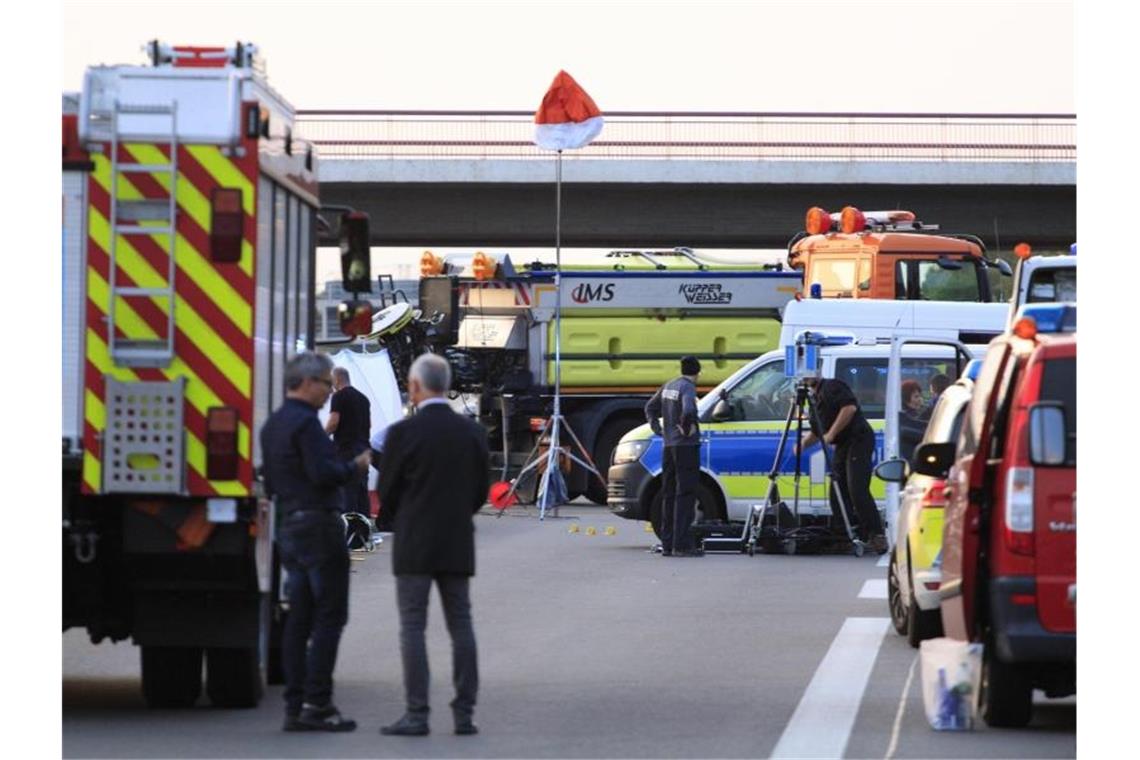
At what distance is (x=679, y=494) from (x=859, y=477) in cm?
165

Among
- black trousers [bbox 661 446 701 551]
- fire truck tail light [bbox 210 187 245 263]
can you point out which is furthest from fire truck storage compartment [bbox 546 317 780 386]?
fire truck tail light [bbox 210 187 245 263]

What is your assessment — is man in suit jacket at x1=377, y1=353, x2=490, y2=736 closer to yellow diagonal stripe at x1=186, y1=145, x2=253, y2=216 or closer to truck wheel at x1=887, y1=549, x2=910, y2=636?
yellow diagonal stripe at x1=186, y1=145, x2=253, y2=216

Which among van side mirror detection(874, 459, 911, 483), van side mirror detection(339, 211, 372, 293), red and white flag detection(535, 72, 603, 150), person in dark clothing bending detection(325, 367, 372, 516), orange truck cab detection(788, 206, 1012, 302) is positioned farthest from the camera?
orange truck cab detection(788, 206, 1012, 302)

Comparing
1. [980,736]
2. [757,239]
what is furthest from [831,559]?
[757,239]

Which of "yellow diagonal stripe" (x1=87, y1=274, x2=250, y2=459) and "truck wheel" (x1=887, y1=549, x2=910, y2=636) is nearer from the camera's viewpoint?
"yellow diagonal stripe" (x1=87, y1=274, x2=250, y2=459)

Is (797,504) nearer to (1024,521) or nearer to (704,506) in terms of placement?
(704,506)

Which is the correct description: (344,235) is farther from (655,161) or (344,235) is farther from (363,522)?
(655,161)

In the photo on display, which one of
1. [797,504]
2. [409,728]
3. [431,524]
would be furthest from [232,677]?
[797,504]

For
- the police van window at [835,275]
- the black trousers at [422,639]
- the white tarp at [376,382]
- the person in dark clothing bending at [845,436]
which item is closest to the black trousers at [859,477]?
the person in dark clothing bending at [845,436]

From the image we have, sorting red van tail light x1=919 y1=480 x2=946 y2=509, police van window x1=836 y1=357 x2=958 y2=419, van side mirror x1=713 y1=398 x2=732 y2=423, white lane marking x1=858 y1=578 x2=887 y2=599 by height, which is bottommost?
white lane marking x1=858 y1=578 x2=887 y2=599

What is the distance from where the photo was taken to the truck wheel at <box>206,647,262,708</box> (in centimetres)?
1181

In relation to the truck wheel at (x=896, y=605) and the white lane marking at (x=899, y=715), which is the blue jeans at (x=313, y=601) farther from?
the truck wheel at (x=896, y=605)

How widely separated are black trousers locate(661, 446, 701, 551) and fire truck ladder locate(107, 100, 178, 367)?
12.3 m

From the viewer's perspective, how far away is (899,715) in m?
11.8
